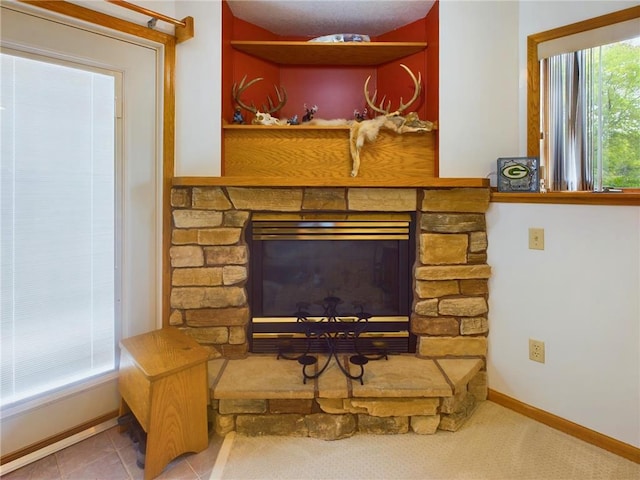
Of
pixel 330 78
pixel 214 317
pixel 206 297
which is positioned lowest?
Answer: pixel 214 317

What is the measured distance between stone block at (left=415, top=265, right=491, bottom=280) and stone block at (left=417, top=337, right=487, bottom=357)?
36 cm

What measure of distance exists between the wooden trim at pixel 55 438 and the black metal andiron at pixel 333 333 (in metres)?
0.97

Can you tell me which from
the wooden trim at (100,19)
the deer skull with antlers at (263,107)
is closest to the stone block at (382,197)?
the deer skull with antlers at (263,107)

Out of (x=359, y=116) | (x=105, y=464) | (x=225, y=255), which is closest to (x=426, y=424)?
(x=225, y=255)

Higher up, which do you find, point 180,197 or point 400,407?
point 180,197

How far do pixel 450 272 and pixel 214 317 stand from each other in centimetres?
138

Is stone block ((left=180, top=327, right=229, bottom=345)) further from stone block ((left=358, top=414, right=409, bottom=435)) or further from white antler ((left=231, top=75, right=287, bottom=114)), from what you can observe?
white antler ((left=231, top=75, right=287, bottom=114))

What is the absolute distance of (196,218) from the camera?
2002 mm

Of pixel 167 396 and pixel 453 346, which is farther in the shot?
pixel 453 346

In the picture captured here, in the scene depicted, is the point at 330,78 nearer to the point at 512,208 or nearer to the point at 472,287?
the point at 512,208

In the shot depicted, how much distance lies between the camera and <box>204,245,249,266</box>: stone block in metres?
2.03

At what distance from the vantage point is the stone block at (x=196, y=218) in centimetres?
200

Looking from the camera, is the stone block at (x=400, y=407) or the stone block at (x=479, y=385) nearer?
the stone block at (x=400, y=407)

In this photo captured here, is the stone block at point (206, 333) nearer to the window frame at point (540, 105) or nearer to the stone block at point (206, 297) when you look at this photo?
the stone block at point (206, 297)
